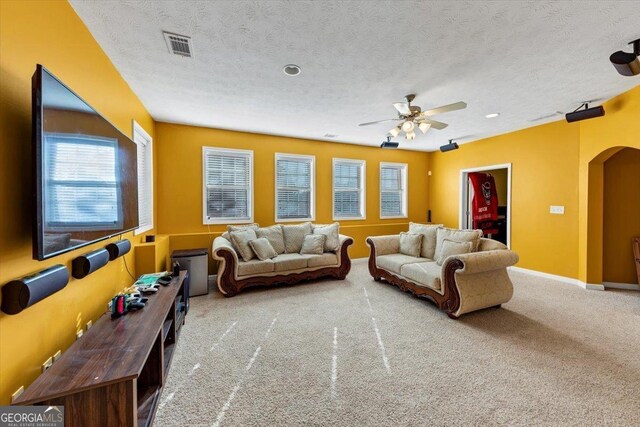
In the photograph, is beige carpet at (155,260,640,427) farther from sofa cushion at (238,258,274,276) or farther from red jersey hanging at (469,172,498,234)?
red jersey hanging at (469,172,498,234)

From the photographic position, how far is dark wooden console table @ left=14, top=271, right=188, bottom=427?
114 cm

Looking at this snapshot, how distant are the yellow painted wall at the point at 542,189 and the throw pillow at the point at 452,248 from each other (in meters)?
2.40

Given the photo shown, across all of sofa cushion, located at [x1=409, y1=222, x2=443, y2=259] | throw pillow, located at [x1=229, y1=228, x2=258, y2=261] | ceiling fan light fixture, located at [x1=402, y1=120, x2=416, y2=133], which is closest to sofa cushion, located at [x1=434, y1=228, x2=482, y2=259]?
sofa cushion, located at [x1=409, y1=222, x2=443, y2=259]

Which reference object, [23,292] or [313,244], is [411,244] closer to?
[313,244]

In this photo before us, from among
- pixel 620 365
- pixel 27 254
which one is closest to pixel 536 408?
pixel 620 365

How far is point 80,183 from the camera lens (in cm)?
150

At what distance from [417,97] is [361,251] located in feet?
11.6

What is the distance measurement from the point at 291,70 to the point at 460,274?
2.90 m

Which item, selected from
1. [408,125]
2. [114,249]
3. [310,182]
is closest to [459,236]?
[408,125]

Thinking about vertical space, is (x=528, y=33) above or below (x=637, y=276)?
above

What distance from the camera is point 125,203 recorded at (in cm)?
217

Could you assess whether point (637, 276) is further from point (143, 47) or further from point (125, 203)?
point (143, 47)

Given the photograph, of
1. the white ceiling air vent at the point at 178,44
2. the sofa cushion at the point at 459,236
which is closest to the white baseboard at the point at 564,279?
the sofa cushion at the point at 459,236

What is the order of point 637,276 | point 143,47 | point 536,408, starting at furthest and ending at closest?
1. point 637,276
2. point 143,47
3. point 536,408
